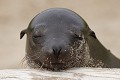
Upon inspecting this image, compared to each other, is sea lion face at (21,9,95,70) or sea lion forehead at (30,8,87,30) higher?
sea lion forehead at (30,8,87,30)

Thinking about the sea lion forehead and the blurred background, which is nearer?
the sea lion forehead

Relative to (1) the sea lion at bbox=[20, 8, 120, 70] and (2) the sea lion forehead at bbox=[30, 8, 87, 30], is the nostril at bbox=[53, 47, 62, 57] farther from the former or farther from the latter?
(2) the sea lion forehead at bbox=[30, 8, 87, 30]

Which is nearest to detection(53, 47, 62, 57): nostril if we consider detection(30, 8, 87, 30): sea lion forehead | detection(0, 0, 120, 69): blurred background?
detection(30, 8, 87, 30): sea lion forehead

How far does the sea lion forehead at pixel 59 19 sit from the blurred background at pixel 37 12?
8.00 metres

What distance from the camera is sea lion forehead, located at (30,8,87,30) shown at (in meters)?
5.23

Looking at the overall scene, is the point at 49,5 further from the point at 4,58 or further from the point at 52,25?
the point at 52,25

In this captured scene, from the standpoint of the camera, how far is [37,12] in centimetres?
1686

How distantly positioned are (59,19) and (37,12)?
11615 mm

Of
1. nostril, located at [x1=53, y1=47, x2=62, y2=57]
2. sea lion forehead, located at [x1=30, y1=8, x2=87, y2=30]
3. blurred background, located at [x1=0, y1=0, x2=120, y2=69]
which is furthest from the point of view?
blurred background, located at [x1=0, y1=0, x2=120, y2=69]

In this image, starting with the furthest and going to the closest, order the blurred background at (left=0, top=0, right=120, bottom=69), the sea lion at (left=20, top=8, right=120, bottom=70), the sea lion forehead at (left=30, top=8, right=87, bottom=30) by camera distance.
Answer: the blurred background at (left=0, top=0, right=120, bottom=69)
the sea lion forehead at (left=30, top=8, right=87, bottom=30)
the sea lion at (left=20, top=8, right=120, bottom=70)

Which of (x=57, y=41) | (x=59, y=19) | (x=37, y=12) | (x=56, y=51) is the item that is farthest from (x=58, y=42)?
(x=37, y=12)

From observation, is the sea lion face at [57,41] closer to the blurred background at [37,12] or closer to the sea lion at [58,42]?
the sea lion at [58,42]

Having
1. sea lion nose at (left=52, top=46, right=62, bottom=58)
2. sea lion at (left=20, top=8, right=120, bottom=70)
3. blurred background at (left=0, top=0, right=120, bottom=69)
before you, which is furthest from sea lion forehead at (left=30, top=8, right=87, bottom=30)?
blurred background at (left=0, top=0, right=120, bottom=69)

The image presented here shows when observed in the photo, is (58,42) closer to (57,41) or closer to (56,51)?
(57,41)
